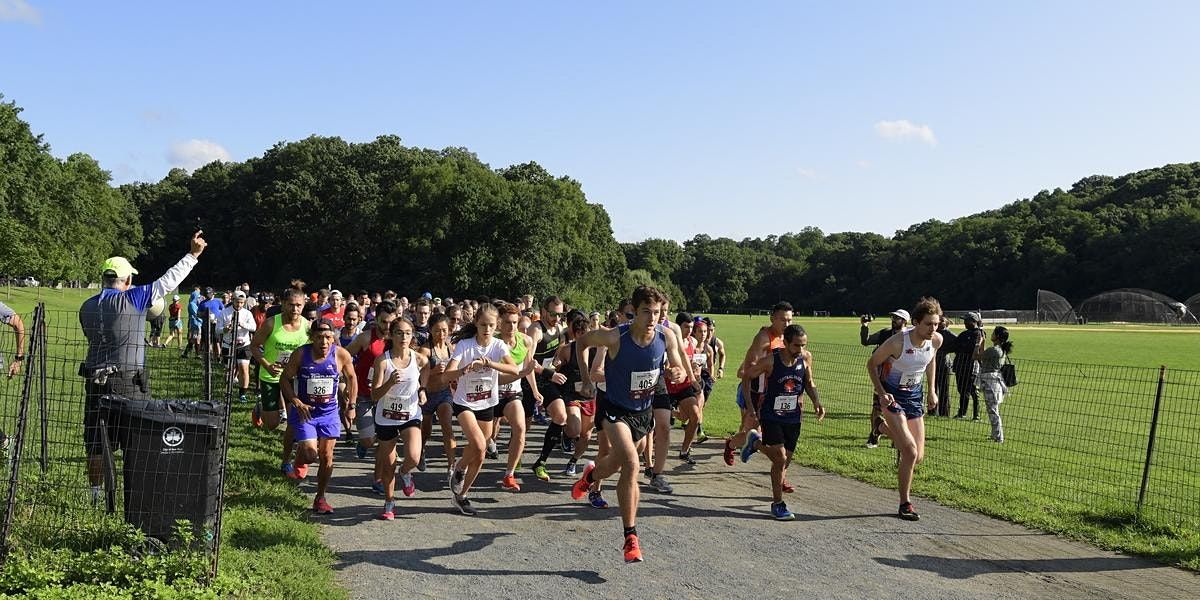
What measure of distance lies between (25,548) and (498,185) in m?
65.0

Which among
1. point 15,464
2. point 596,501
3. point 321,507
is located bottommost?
point 321,507

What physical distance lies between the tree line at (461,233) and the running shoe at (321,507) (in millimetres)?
50010

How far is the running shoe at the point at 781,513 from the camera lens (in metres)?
7.94

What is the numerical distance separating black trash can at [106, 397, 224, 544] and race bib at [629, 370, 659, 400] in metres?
2.87

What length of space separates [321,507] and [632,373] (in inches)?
121

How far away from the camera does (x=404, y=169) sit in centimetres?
8012

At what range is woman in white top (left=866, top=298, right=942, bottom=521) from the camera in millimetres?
8031

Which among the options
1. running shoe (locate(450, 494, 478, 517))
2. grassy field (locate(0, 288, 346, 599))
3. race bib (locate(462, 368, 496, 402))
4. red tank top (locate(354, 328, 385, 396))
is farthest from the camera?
red tank top (locate(354, 328, 385, 396))

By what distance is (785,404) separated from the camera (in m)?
8.12

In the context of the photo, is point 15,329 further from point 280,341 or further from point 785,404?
point 785,404

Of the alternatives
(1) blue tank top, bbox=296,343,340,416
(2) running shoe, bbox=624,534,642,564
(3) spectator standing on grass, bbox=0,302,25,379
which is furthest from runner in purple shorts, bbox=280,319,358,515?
(2) running shoe, bbox=624,534,642,564

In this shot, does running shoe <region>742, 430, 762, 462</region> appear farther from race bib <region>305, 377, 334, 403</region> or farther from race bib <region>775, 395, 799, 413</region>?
race bib <region>305, 377, 334, 403</region>

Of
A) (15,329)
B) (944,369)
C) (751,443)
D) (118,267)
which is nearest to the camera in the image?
(118,267)

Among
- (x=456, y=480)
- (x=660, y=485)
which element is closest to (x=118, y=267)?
(x=456, y=480)
